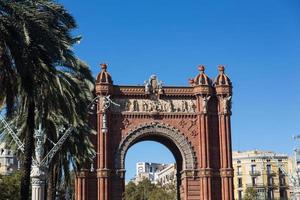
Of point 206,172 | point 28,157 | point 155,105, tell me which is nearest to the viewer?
point 28,157

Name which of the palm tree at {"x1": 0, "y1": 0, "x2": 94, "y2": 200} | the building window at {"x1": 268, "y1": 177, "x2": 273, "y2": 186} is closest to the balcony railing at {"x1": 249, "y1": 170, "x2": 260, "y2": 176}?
the building window at {"x1": 268, "y1": 177, "x2": 273, "y2": 186}

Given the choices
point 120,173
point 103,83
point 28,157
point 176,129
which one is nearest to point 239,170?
point 176,129

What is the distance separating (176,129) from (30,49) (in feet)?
100.0

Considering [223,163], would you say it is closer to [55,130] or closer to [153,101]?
[153,101]

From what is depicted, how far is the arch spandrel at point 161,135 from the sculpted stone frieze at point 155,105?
4.62ft

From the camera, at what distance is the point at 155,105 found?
50219 millimetres

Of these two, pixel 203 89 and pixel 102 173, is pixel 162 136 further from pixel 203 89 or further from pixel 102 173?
pixel 102 173

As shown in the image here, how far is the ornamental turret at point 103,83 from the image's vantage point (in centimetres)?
4884

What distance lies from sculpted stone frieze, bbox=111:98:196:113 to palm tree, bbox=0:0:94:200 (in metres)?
25.8

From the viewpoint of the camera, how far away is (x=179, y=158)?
52.3 meters

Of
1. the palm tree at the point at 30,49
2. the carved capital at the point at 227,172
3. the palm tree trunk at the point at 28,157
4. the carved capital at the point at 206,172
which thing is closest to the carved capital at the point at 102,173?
the carved capital at the point at 206,172

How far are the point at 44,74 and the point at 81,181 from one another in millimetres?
26811

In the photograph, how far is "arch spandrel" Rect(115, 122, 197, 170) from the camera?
49125mm

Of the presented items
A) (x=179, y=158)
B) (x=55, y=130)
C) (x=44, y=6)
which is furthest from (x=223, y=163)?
(x=44, y=6)
